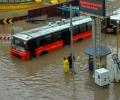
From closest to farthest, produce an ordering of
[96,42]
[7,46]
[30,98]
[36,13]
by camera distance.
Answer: [30,98], [96,42], [7,46], [36,13]

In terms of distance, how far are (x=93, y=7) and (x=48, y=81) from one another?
579cm

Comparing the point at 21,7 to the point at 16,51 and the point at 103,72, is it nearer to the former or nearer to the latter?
the point at 16,51

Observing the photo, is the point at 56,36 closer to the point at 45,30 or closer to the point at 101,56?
the point at 45,30

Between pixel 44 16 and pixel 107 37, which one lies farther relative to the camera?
pixel 44 16

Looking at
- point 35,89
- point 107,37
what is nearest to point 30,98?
point 35,89

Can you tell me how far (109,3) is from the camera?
25.0 metres

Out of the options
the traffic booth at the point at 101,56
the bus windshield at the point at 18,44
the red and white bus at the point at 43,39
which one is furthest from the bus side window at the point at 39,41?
the traffic booth at the point at 101,56

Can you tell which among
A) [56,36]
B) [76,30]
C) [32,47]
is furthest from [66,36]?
[32,47]

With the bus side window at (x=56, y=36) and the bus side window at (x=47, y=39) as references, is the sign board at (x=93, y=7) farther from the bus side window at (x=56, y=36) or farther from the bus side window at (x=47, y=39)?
the bus side window at (x=56, y=36)

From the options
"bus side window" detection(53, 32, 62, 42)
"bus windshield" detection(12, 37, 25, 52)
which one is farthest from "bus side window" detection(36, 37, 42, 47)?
"bus side window" detection(53, 32, 62, 42)

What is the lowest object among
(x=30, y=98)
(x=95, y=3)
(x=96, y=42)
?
(x=30, y=98)

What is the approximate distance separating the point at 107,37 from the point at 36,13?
1010cm

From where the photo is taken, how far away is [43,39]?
3189 centimetres

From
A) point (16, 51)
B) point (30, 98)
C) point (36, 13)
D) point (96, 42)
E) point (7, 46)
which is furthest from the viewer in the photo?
point (36, 13)
